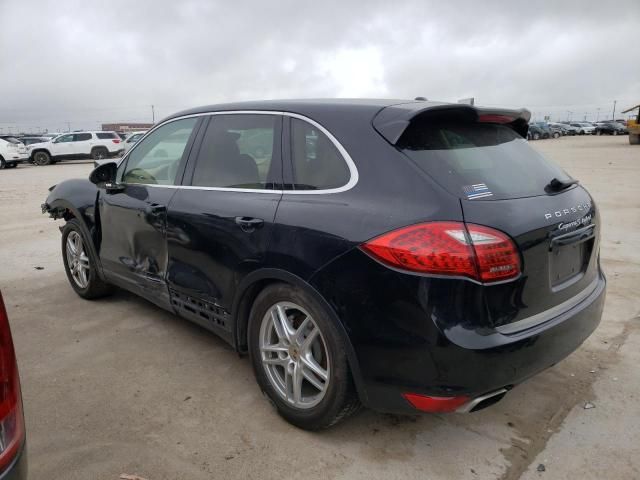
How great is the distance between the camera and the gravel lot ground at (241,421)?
2.49 metres

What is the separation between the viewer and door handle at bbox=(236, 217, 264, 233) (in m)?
2.73

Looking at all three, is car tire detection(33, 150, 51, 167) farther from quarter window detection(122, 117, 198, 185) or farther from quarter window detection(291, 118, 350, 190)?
quarter window detection(291, 118, 350, 190)

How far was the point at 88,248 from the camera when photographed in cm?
454

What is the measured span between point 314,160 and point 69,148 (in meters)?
28.5

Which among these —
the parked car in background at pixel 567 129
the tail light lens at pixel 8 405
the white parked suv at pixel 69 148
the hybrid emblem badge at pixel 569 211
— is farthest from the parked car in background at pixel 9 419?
the parked car in background at pixel 567 129

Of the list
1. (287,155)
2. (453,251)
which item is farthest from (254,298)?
(453,251)

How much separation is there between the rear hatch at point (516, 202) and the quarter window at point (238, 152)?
87 centimetres

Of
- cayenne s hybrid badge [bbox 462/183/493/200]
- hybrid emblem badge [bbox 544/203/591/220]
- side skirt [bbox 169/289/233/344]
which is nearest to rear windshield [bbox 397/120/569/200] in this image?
cayenne s hybrid badge [bbox 462/183/493/200]

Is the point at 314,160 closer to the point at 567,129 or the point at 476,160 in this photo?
the point at 476,160

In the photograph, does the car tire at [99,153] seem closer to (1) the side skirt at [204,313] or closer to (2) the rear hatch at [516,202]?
(1) the side skirt at [204,313]

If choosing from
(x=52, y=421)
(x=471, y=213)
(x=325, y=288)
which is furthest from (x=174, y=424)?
(x=471, y=213)

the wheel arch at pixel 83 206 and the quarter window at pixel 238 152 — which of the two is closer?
the quarter window at pixel 238 152

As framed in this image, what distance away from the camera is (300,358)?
265cm

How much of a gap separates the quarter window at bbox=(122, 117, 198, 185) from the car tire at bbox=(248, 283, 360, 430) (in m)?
1.34
